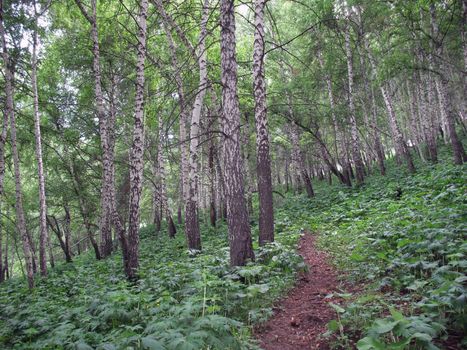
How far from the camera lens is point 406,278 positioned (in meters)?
3.96

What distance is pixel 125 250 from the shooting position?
8.08 metres

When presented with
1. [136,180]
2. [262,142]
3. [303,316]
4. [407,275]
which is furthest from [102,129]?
[407,275]

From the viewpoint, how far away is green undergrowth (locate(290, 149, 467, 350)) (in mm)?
2719

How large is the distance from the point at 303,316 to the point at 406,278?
1400 mm

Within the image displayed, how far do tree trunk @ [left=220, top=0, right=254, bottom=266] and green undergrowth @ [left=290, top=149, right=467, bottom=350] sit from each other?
6.21ft

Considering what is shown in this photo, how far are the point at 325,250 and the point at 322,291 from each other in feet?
8.45

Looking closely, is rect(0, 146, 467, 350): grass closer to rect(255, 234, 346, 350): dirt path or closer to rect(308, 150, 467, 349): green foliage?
rect(308, 150, 467, 349): green foliage

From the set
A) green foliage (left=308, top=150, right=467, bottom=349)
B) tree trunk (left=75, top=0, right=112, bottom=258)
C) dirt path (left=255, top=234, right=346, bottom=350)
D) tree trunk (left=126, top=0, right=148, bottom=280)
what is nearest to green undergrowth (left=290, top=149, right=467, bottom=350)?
green foliage (left=308, top=150, right=467, bottom=349)

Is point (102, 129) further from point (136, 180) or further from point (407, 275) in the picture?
point (407, 275)

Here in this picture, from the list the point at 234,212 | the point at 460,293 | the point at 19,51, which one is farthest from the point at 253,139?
the point at 460,293

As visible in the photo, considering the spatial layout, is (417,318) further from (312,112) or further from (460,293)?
(312,112)

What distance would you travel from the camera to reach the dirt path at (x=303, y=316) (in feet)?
11.5

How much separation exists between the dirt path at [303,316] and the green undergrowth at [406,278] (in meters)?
0.27

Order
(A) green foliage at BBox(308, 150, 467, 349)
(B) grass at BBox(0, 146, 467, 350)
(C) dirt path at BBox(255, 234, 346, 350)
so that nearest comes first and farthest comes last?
(A) green foliage at BBox(308, 150, 467, 349) < (B) grass at BBox(0, 146, 467, 350) < (C) dirt path at BBox(255, 234, 346, 350)
